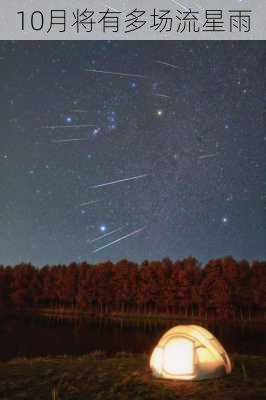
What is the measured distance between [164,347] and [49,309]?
66.8 m

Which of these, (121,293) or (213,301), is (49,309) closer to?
(121,293)

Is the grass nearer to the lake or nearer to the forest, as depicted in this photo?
the lake

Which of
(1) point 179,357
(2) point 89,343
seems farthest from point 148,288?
(1) point 179,357

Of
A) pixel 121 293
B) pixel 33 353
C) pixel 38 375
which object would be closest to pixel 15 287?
pixel 121 293

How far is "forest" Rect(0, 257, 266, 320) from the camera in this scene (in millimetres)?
59000

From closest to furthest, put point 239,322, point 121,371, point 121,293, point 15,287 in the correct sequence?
point 121,371
point 239,322
point 121,293
point 15,287

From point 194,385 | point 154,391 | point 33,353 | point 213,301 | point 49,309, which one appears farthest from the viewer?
point 49,309

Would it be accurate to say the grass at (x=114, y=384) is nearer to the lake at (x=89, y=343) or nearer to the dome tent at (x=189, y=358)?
the dome tent at (x=189, y=358)

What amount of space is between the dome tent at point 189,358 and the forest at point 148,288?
45260mm

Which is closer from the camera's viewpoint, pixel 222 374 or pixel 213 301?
pixel 222 374

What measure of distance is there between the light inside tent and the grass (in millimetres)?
527

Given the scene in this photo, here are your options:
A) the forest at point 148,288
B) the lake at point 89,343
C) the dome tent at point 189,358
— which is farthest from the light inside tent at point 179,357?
the forest at point 148,288

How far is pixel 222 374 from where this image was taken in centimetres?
1350

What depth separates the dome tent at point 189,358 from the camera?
13.2 metres
